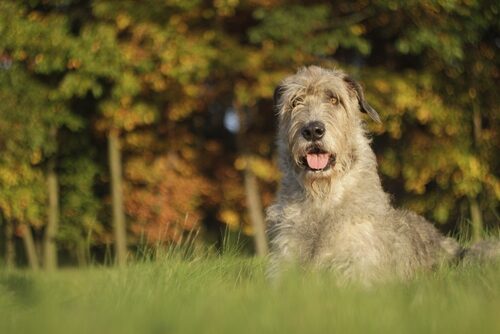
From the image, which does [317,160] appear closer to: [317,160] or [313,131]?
[317,160]

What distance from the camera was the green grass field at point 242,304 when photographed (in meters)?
3.86

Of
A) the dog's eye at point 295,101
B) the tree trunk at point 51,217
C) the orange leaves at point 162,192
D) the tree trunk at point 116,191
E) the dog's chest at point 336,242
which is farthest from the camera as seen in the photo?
the orange leaves at point 162,192

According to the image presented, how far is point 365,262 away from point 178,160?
512 inches

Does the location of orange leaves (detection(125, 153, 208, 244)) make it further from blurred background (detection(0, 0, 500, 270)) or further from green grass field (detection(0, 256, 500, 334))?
green grass field (detection(0, 256, 500, 334))

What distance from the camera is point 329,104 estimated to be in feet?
21.0

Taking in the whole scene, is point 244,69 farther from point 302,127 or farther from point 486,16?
point 302,127

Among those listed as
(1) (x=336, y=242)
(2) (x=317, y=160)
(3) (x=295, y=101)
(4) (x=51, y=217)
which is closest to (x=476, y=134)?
(3) (x=295, y=101)

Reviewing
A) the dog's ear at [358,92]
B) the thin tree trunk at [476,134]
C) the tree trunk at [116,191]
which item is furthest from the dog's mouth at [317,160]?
the tree trunk at [116,191]

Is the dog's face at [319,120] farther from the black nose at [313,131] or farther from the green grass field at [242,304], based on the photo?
the green grass field at [242,304]

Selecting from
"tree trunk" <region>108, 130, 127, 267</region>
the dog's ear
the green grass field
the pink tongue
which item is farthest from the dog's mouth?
"tree trunk" <region>108, 130, 127, 267</region>

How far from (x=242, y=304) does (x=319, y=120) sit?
6.99 ft

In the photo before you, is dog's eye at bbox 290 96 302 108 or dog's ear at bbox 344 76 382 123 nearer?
dog's eye at bbox 290 96 302 108

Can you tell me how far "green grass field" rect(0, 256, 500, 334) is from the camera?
152 inches

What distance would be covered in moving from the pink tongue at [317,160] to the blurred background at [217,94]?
6658 mm
